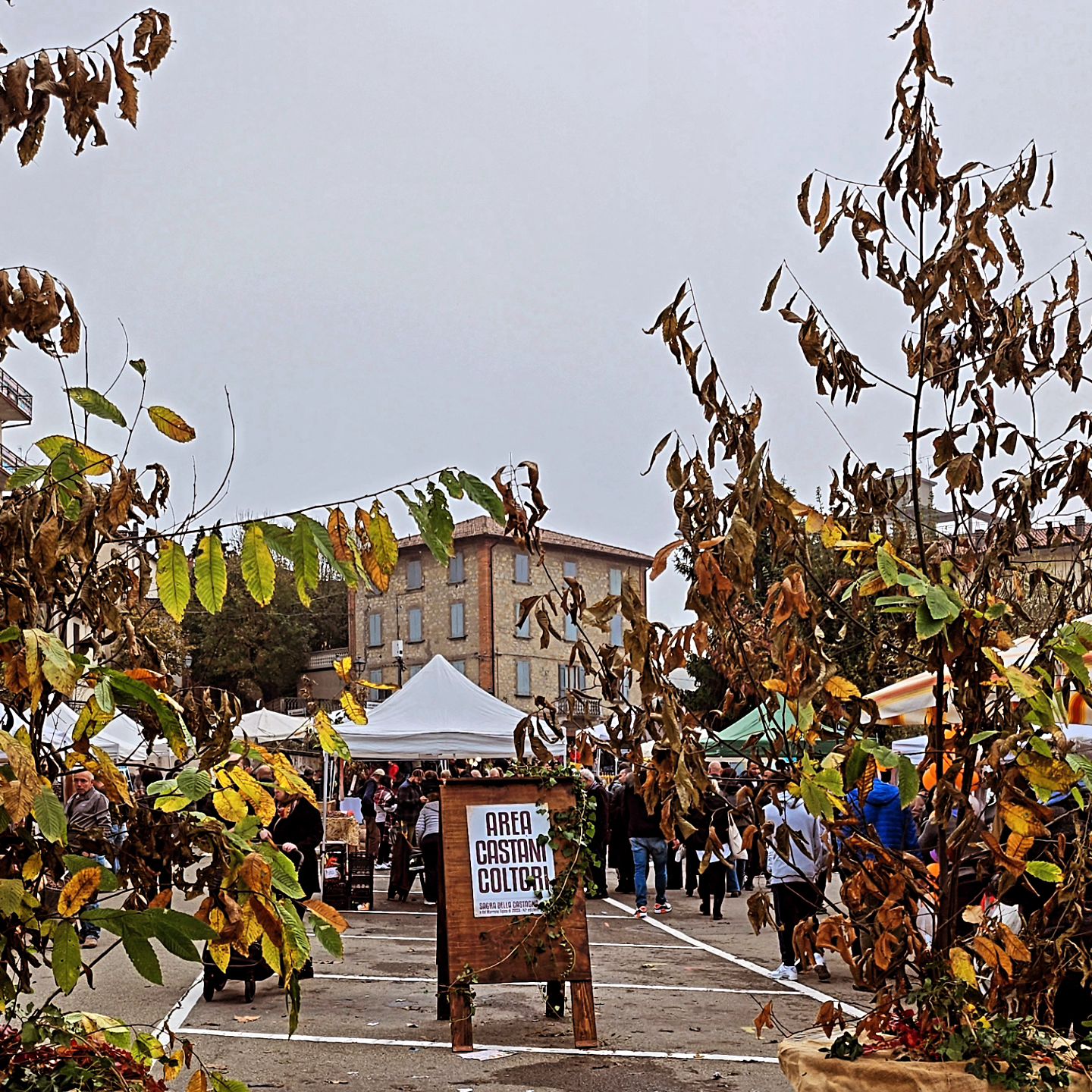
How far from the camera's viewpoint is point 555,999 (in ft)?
33.1

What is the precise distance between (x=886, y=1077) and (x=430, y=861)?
14491 millimetres

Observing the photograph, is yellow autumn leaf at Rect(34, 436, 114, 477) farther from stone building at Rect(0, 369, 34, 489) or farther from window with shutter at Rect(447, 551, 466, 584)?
window with shutter at Rect(447, 551, 466, 584)

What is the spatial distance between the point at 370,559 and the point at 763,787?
1.65m

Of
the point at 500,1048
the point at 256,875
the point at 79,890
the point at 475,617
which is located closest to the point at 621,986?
the point at 500,1048

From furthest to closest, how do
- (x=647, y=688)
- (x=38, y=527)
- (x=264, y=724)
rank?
1. (x=264, y=724)
2. (x=647, y=688)
3. (x=38, y=527)

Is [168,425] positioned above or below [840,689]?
above

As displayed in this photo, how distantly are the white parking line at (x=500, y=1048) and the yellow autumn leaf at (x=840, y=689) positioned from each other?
5.34 m

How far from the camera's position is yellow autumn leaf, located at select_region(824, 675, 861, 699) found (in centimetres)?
397

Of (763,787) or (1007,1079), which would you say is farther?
(763,787)

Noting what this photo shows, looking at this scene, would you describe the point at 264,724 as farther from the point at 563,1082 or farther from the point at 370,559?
the point at 370,559

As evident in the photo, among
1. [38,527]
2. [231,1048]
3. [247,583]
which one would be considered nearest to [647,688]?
[247,583]

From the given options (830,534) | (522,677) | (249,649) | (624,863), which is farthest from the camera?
(522,677)

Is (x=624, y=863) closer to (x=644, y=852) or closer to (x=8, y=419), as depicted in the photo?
(x=644, y=852)

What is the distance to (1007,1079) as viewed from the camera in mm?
3883
